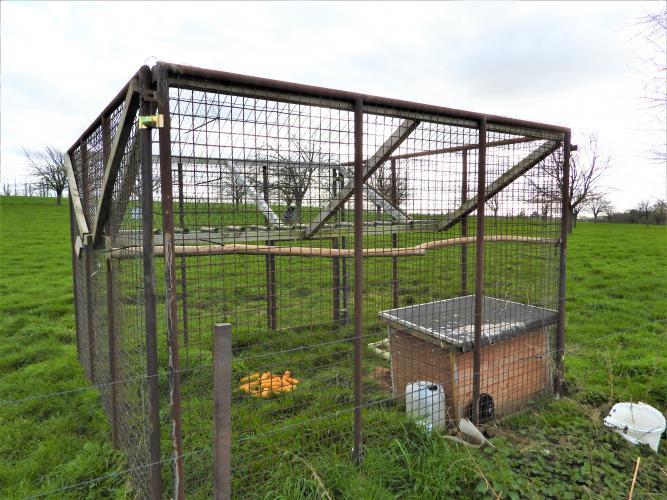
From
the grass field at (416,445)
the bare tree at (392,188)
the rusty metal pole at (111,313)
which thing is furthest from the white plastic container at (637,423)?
the rusty metal pole at (111,313)

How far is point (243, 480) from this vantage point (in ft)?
8.63

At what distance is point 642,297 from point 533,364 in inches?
211

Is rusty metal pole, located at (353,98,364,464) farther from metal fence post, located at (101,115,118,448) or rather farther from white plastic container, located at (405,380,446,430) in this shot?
metal fence post, located at (101,115,118,448)

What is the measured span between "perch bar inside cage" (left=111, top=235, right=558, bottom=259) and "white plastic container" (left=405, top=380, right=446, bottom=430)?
1.02 meters

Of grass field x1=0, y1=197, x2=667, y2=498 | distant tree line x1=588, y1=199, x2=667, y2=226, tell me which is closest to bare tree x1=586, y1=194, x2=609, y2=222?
distant tree line x1=588, y1=199, x2=667, y2=226

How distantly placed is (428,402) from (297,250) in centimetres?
153

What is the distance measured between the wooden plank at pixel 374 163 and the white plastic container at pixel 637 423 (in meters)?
2.59

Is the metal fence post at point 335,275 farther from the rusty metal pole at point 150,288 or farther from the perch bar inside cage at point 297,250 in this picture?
the rusty metal pole at point 150,288

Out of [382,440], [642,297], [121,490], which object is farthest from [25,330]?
[642,297]

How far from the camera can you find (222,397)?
184 centimetres

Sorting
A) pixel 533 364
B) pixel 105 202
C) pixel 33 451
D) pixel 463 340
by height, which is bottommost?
pixel 33 451

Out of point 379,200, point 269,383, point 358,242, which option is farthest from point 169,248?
point 379,200

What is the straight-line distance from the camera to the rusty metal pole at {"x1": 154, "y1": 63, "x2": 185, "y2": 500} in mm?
1952

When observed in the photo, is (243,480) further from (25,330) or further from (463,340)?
(25,330)
